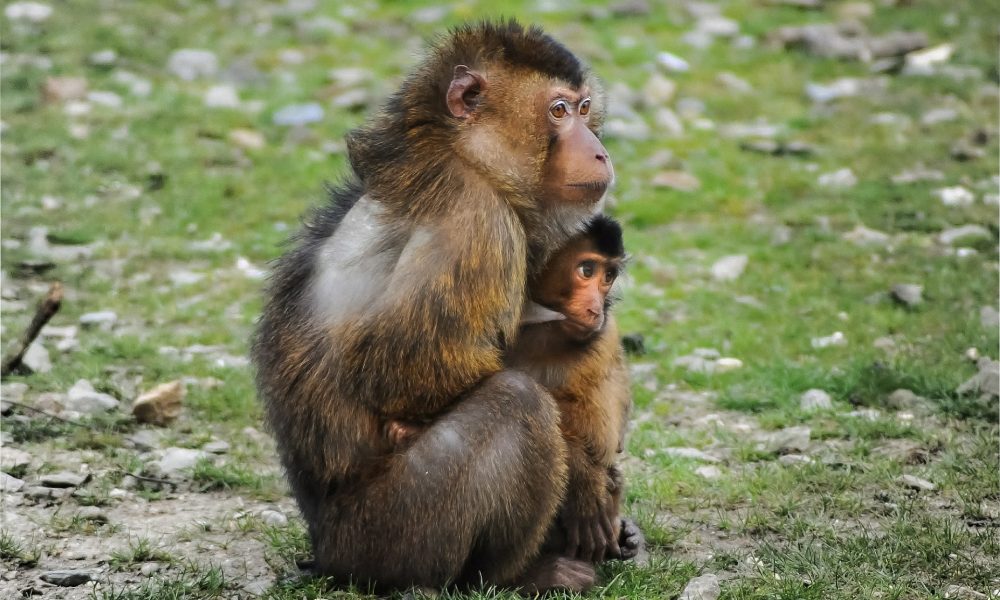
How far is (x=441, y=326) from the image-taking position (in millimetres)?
4477

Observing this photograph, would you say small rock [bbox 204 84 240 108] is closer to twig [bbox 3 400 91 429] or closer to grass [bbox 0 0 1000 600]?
grass [bbox 0 0 1000 600]

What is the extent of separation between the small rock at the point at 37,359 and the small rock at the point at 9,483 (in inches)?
48.9

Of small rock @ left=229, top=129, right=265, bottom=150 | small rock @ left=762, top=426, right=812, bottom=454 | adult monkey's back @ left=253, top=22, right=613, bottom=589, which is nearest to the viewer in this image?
adult monkey's back @ left=253, top=22, right=613, bottom=589

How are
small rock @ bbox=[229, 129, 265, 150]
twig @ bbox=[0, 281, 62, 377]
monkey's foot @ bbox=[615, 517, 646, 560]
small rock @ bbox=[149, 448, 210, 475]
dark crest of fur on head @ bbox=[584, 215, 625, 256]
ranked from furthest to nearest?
small rock @ bbox=[229, 129, 265, 150]
twig @ bbox=[0, 281, 62, 377]
small rock @ bbox=[149, 448, 210, 475]
monkey's foot @ bbox=[615, 517, 646, 560]
dark crest of fur on head @ bbox=[584, 215, 625, 256]

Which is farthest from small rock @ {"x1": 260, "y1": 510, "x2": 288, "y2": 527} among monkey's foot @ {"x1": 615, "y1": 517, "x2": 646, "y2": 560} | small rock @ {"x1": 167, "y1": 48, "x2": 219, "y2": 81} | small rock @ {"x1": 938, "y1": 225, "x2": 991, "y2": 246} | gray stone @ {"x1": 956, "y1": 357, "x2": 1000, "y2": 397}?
small rock @ {"x1": 167, "y1": 48, "x2": 219, "y2": 81}

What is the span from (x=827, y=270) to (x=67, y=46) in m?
6.76

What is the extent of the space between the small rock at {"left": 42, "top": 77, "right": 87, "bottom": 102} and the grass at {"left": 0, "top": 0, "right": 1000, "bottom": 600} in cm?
19

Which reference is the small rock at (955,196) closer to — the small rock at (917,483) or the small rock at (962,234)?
the small rock at (962,234)

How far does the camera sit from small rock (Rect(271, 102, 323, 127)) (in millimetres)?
10688

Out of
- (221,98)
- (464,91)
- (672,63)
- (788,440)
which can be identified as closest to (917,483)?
(788,440)

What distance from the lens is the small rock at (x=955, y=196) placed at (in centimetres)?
945

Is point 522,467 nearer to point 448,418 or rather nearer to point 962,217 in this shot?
point 448,418

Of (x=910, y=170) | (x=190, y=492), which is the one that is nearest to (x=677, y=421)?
(x=190, y=492)

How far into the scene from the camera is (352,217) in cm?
490
